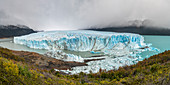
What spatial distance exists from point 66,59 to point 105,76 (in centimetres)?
777

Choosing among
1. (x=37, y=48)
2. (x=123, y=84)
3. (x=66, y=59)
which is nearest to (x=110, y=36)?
(x=66, y=59)

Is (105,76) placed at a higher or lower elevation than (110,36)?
lower

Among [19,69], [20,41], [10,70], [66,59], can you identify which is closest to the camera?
[10,70]

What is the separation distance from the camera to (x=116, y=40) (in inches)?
790

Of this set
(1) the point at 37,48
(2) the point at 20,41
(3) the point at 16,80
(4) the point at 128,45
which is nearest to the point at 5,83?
(3) the point at 16,80

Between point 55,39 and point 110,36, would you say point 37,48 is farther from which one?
point 110,36

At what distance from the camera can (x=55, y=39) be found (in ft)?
63.6

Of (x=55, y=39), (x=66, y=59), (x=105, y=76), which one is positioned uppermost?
(x=55, y=39)

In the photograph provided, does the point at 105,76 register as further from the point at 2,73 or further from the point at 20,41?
the point at 20,41

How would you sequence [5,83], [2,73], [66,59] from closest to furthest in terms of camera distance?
1. [5,83]
2. [2,73]
3. [66,59]

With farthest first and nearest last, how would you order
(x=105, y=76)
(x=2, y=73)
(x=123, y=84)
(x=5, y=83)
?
(x=105, y=76)
(x=123, y=84)
(x=2, y=73)
(x=5, y=83)

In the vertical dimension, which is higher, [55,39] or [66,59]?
[55,39]

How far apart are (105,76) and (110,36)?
595 inches

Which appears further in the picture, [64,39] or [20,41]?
[20,41]
